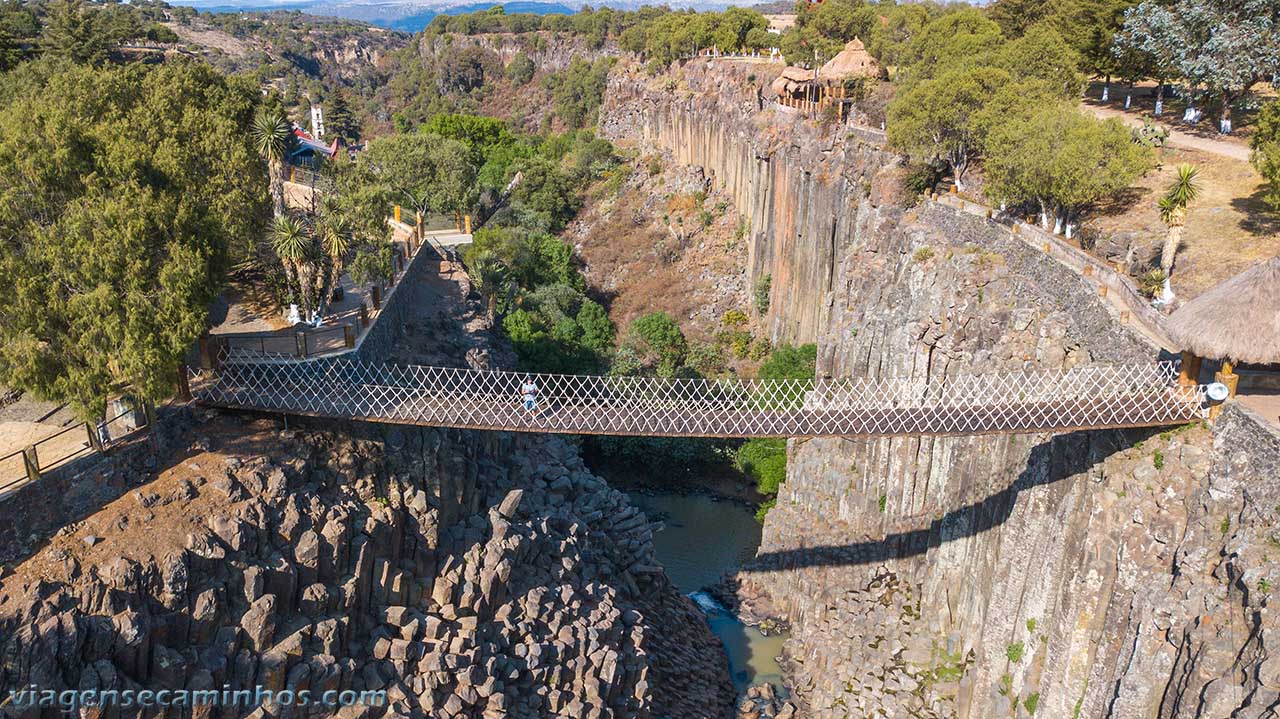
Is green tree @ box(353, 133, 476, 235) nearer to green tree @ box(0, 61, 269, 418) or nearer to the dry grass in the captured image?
green tree @ box(0, 61, 269, 418)

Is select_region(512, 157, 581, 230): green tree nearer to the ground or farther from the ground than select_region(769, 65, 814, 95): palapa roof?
nearer to the ground

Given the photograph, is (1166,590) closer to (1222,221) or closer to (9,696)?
(1222,221)

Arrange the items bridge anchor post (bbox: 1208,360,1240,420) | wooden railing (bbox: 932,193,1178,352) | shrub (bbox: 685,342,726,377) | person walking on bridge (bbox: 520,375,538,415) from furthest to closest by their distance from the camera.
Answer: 1. shrub (bbox: 685,342,726,377)
2. wooden railing (bbox: 932,193,1178,352)
3. person walking on bridge (bbox: 520,375,538,415)
4. bridge anchor post (bbox: 1208,360,1240,420)

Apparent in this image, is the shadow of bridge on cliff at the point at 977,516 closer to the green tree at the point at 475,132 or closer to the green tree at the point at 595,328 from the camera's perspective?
the green tree at the point at 595,328

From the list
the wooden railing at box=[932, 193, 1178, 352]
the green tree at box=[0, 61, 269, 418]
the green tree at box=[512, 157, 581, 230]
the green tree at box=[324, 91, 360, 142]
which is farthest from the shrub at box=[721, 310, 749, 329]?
the green tree at box=[324, 91, 360, 142]

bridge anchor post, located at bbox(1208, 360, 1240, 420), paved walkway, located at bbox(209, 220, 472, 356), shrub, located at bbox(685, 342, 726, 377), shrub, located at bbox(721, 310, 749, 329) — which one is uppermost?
bridge anchor post, located at bbox(1208, 360, 1240, 420)

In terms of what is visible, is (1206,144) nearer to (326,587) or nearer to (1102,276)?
(1102,276)

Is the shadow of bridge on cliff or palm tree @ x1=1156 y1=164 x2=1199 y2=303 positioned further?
palm tree @ x1=1156 y1=164 x2=1199 y2=303
